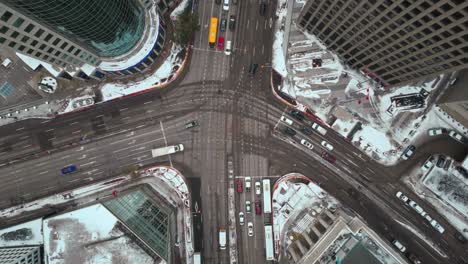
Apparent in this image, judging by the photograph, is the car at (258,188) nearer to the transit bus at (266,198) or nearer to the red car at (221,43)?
the transit bus at (266,198)

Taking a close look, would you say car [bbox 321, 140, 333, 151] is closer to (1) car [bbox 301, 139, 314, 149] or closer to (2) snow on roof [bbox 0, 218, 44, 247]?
(1) car [bbox 301, 139, 314, 149]

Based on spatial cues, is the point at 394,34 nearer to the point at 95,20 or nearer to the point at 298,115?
the point at 298,115

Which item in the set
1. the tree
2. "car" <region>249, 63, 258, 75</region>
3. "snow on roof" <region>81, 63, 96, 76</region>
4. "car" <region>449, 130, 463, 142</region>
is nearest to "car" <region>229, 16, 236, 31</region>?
the tree

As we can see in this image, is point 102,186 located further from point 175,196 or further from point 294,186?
point 294,186

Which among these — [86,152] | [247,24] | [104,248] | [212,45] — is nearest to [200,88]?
[212,45]

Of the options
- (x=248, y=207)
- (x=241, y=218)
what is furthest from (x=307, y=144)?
(x=241, y=218)

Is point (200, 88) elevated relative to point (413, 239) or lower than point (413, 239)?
elevated

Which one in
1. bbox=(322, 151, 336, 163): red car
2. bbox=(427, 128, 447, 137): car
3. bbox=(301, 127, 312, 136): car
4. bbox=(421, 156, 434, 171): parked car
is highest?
bbox=(301, 127, 312, 136): car
